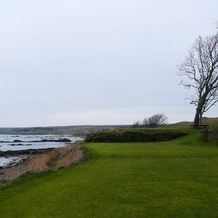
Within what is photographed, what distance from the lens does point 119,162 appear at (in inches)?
941

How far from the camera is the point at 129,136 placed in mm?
44344

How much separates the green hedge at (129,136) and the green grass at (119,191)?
20071 mm

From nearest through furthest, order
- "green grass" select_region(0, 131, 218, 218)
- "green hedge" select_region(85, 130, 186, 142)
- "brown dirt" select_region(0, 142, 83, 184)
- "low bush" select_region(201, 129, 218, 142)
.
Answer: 1. "green grass" select_region(0, 131, 218, 218)
2. "brown dirt" select_region(0, 142, 83, 184)
3. "low bush" select_region(201, 129, 218, 142)
4. "green hedge" select_region(85, 130, 186, 142)

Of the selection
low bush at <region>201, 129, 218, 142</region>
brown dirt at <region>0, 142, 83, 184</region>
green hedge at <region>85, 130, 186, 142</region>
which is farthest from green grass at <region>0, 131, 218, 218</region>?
green hedge at <region>85, 130, 186, 142</region>

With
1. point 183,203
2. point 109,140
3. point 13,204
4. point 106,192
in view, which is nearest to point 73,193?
point 106,192

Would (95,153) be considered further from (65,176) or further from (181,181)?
(181,181)

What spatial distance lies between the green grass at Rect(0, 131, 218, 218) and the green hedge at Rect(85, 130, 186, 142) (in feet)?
65.9

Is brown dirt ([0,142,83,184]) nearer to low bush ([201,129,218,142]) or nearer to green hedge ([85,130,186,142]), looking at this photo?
green hedge ([85,130,186,142])

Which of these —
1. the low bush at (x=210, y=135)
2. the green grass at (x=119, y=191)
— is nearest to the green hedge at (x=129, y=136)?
the low bush at (x=210, y=135)

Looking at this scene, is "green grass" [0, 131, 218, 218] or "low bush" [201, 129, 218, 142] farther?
"low bush" [201, 129, 218, 142]

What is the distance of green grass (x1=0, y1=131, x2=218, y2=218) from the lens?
41.1 feet

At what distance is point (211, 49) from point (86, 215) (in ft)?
153

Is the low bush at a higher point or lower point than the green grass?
higher

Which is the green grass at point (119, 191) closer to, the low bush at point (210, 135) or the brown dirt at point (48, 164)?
the brown dirt at point (48, 164)
